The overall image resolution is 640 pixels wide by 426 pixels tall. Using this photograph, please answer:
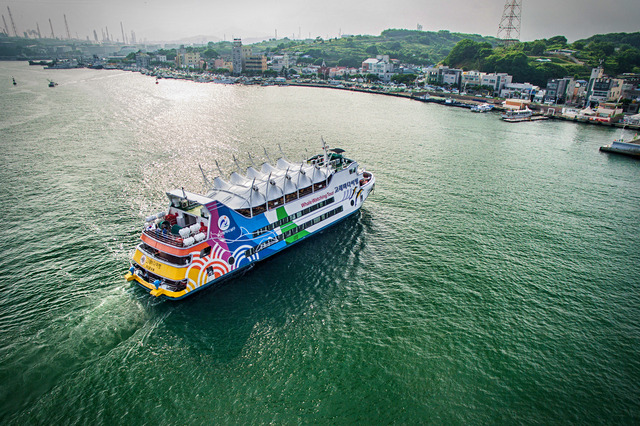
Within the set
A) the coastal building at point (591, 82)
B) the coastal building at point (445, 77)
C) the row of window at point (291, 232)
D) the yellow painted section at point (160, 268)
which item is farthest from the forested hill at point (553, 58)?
the yellow painted section at point (160, 268)

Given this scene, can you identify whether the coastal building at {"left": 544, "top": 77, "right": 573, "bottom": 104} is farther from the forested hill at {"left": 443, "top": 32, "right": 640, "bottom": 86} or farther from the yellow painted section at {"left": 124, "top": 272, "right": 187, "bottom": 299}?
the yellow painted section at {"left": 124, "top": 272, "right": 187, "bottom": 299}

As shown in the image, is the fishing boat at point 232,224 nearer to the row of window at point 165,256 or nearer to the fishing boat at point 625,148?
the row of window at point 165,256

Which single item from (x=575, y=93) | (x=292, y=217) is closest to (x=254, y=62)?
(x=575, y=93)

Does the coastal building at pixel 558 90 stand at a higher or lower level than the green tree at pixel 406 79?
lower

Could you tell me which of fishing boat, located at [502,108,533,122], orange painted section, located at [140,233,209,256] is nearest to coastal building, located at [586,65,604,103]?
fishing boat, located at [502,108,533,122]

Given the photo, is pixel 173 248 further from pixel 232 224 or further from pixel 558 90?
pixel 558 90

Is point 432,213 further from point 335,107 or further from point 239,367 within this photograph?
point 335,107
